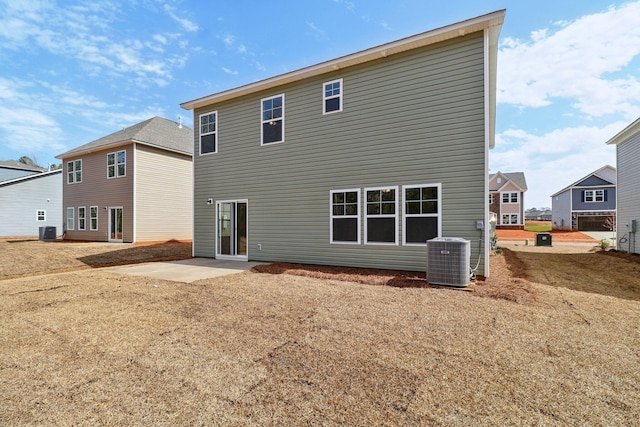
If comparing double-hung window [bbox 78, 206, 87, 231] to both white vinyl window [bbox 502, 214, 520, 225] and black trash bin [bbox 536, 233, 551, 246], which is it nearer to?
black trash bin [bbox 536, 233, 551, 246]

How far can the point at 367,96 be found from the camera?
8312 millimetres

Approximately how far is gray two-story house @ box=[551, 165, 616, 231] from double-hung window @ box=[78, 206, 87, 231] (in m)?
46.0

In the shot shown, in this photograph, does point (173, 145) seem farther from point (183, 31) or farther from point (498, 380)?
point (498, 380)

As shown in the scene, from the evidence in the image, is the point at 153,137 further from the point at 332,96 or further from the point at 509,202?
the point at 509,202

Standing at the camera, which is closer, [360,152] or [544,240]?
[360,152]

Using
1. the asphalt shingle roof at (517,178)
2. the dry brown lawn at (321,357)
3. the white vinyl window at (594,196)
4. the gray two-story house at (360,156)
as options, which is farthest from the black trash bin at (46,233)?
the white vinyl window at (594,196)

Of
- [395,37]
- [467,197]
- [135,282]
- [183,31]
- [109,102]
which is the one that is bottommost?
[135,282]

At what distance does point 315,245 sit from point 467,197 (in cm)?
452

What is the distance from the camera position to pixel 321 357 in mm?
3115

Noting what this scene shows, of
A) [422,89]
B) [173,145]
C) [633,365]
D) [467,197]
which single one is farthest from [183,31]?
[633,365]

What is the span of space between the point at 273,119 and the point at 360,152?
11.6 ft

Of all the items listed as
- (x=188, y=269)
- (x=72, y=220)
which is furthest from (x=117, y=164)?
(x=188, y=269)

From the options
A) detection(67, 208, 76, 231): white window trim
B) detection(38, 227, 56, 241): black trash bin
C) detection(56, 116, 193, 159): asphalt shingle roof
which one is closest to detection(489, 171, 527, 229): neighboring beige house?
detection(56, 116, 193, 159): asphalt shingle roof

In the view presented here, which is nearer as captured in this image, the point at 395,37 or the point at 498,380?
the point at 498,380
